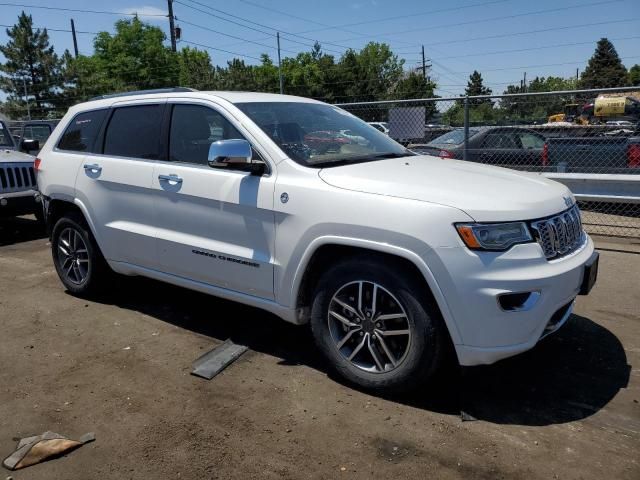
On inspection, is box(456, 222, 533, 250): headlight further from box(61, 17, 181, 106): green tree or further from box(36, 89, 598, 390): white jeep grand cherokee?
box(61, 17, 181, 106): green tree

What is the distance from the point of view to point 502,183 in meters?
3.35

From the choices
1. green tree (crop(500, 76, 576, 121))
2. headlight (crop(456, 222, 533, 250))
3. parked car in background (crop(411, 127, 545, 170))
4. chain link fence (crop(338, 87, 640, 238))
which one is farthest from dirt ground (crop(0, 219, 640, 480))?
parked car in background (crop(411, 127, 545, 170))

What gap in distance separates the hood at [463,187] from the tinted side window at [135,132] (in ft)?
5.56


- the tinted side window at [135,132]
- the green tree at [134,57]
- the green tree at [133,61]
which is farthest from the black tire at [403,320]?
the green tree at [134,57]

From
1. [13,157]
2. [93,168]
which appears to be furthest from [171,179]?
[13,157]

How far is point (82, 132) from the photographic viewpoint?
5.01 m

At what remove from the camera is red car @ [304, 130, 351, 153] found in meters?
3.83

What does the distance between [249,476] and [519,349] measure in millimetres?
1543

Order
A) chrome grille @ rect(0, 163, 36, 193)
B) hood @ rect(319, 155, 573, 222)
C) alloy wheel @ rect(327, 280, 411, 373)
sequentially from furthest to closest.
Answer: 1. chrome grille @ rect(0, 163, 36, 193)
2. alloy wheel @ rect(327, 280, 411, 373)
3. hood @ rect(319, 155, 573, 222)

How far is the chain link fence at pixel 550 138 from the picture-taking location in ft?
24.0

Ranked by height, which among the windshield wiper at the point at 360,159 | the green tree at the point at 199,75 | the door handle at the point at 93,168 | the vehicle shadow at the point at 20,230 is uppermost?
the green tree at the point at 199,75

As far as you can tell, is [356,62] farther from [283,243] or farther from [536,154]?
[283,243]

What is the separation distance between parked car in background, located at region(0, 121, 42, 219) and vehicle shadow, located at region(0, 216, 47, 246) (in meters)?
0.39

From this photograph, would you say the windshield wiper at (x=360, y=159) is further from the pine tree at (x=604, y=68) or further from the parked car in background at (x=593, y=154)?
the pine tree at (x=604, y=68)
